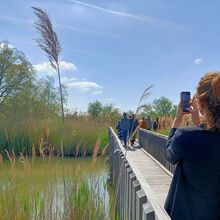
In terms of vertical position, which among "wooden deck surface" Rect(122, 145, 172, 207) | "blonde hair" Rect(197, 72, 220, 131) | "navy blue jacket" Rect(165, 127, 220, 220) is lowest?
"wooden deck surface" Rect(122, 145, 172, 207)

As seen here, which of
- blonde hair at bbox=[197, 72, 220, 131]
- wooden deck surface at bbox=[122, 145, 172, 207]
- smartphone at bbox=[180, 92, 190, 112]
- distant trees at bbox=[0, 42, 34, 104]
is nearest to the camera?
blonde hair at bbox=[197, 72, 220, 131]

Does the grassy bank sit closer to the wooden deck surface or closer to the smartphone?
the wooden deck surface

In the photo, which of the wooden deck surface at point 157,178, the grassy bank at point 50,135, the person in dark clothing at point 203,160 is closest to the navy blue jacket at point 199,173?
the person in dark clothing at point 203,160

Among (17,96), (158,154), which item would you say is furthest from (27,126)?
(17,96)

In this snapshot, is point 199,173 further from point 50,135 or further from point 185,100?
point 50,135

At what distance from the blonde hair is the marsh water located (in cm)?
227

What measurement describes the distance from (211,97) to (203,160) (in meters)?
0.32

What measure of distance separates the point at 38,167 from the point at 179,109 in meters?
2.75

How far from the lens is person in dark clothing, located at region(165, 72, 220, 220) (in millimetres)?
1881

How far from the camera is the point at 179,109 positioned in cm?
222

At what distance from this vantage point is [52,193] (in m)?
4.03

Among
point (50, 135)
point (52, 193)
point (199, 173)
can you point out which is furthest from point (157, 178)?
point (199, 173)

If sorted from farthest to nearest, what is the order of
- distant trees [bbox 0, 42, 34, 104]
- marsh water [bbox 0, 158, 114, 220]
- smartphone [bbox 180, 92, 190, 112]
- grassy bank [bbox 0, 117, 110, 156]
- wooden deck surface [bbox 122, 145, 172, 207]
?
distant trees [bbox 0, 42, 34, 104]
grassy bank [bbox 0, 117, 110, 156]
wooden deck surface [bbox 122, 145, 172, 207]
marsh water [bbox 0, 158, 114, 220]
smartphone [bbox 180, 92, 190, 112]

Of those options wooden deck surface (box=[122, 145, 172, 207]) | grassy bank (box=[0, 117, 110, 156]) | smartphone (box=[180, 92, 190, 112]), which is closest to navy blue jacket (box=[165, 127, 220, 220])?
smartphone (box=[180, 92, 190, 112])
